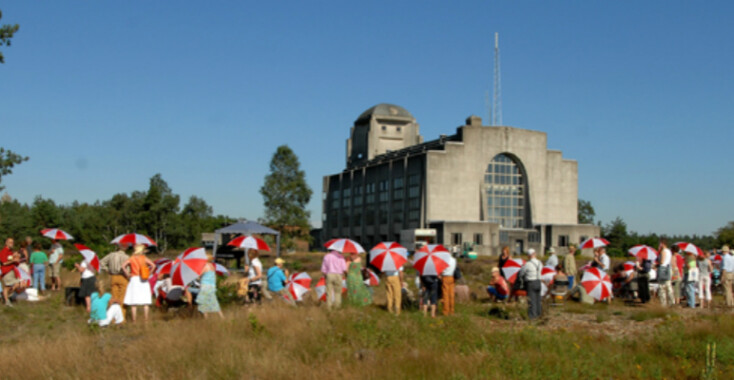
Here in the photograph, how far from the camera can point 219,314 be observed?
1544 cm

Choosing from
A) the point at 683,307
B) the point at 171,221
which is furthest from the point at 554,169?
the point at 683,307

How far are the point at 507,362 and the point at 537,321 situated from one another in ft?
15.6

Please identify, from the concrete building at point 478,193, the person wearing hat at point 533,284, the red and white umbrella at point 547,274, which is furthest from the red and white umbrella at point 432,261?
the concrete building at point 478,193

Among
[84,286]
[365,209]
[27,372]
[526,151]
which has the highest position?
[526,151]

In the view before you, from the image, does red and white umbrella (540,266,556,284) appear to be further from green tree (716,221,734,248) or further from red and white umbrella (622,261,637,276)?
green tree (716,221,734,248)

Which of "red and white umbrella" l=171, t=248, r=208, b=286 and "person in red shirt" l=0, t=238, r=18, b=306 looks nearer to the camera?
"red and white umbrella" l=171, t=248, r=208, b=286

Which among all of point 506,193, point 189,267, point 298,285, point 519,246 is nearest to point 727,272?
point 298,285

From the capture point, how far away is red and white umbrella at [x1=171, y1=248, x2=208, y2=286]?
53.0ft

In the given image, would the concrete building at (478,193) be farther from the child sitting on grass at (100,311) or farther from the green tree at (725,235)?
the child sitting on grass at (100,311)

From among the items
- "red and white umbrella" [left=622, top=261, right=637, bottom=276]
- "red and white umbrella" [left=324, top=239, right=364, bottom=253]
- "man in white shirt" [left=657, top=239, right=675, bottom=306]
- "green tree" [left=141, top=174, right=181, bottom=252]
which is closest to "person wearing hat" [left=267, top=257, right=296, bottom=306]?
"red and white umbrella" [left=324, top=239, right=364, bottom=253]

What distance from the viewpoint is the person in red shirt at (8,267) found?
19641mm

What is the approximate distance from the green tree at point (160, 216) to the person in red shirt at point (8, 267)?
175 ft

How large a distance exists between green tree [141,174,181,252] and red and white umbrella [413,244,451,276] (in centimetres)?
5946

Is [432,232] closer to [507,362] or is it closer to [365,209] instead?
[365,209]
